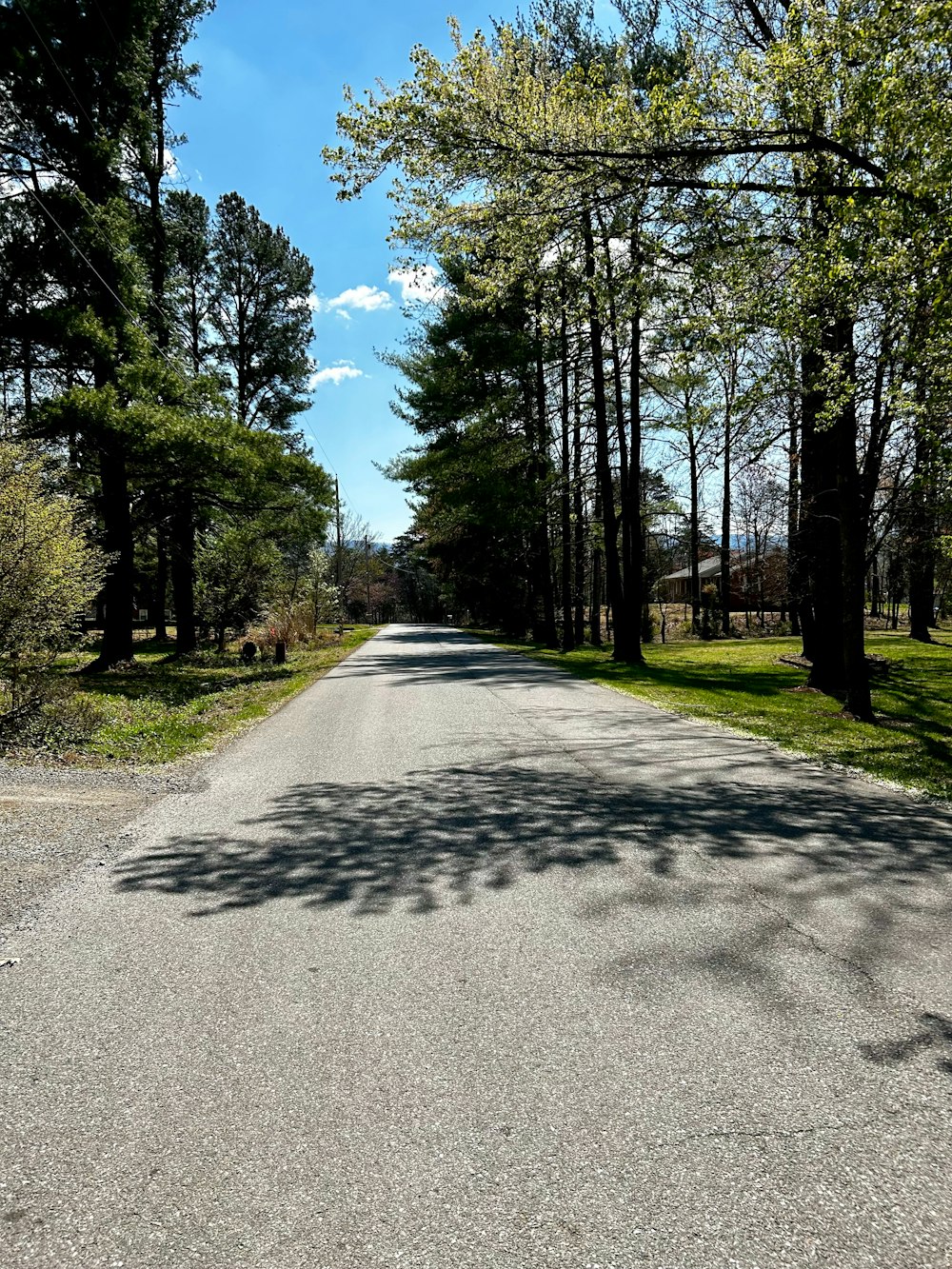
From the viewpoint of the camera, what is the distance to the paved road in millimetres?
1973

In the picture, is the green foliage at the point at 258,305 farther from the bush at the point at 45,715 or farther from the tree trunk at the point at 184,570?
the bush at the point at 45,715

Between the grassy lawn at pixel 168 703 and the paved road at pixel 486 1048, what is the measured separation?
3.49m

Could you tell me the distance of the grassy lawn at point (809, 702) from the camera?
8461mm

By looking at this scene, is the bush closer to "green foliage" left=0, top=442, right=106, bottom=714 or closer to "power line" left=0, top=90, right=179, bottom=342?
"green foliage" left=0, top=442, right=106, bottom=714

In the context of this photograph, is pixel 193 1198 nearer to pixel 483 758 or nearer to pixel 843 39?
pixel 483 758

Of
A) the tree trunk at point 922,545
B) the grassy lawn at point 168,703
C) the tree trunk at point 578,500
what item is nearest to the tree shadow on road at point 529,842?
the grassy lawn at point 168,703

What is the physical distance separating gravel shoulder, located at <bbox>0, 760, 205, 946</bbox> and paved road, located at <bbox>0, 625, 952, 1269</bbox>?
0.20m

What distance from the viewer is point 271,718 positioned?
11727 mm

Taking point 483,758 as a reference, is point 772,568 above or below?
above

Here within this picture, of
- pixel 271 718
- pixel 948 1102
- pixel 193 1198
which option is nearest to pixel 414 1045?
pixel 193 1198

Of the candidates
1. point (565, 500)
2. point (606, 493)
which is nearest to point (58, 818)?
point (606, 493)

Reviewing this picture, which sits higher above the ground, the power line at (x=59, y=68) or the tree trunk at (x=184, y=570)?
the power line at (x=59, y=68)

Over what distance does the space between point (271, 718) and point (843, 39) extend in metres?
10.2

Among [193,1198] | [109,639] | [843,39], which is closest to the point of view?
[193,1198]
